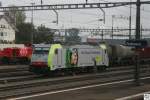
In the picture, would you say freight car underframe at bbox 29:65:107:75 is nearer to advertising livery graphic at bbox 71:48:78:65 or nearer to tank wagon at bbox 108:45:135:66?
advertising livery graphic at bbox 71:48:78:65

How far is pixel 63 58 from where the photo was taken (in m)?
36.4

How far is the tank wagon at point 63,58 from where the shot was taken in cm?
3531

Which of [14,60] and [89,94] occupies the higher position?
[89,94]

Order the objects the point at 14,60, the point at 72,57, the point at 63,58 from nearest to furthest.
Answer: the point at 63,58 < the point at 72,57 < the point at 14,60

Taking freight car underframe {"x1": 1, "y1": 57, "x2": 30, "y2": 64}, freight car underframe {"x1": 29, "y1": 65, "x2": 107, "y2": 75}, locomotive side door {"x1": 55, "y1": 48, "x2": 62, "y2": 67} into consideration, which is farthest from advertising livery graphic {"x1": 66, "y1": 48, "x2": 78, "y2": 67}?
freight car underframe {"x1": 1, "y1": 57, "x2": 30, "y2": 64}

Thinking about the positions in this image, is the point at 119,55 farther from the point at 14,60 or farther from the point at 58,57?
the point at 58,57

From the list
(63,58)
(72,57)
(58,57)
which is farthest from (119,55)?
(58,57)

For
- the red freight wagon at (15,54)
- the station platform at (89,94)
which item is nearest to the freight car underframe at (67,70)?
the station platform at (89,94)

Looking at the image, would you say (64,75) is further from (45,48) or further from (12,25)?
(12,25)

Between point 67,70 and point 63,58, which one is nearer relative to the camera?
point 63,58

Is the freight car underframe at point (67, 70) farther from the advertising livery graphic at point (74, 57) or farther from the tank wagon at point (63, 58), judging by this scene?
the advertising livery graphic at point (74, 57)

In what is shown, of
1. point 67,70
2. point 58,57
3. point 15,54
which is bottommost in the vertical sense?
point 67,70

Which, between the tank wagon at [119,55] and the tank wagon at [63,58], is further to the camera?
the tank wagon at [119,55]

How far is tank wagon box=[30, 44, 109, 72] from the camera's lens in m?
35.3
